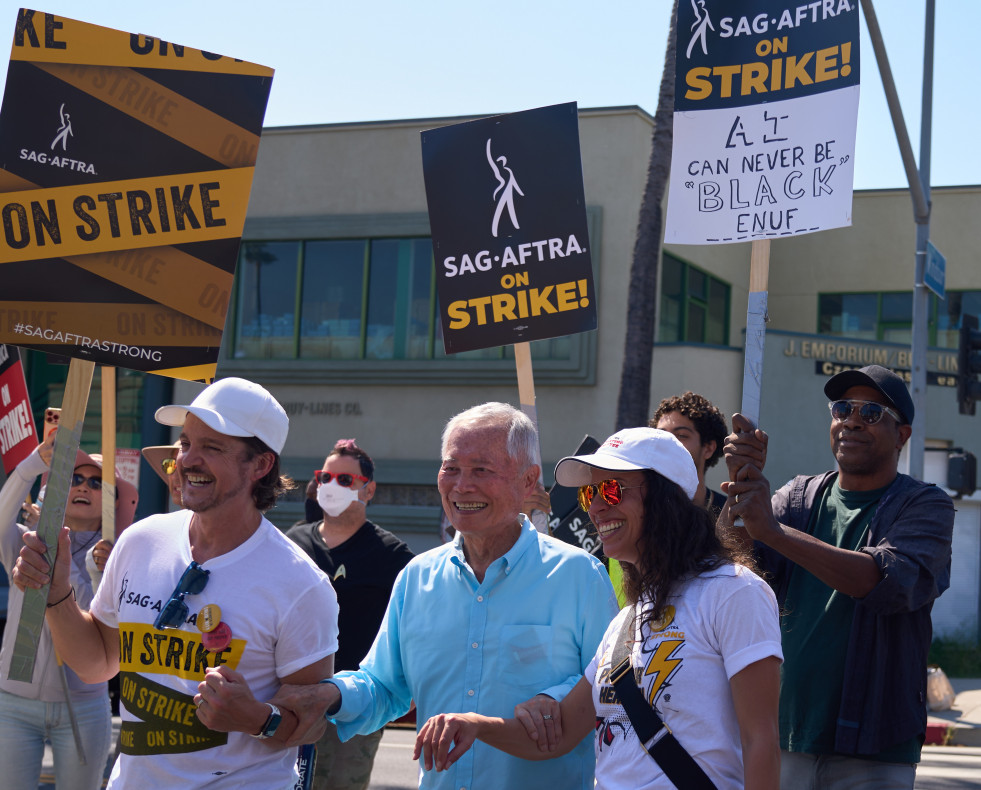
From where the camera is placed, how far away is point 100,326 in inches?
155

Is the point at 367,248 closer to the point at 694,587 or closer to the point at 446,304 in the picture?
the point at 446,304

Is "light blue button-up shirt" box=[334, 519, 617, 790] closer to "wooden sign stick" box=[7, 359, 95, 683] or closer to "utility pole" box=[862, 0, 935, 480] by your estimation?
"wooden sign stick" box=[7, 359, 95, 683]

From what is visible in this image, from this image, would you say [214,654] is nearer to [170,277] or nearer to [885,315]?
[170,277]

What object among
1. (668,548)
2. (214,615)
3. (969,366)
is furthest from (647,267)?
(214,615)

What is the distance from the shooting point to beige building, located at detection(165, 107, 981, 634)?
56.4ft

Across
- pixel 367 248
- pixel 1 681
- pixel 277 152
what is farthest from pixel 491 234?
pixel 277 152

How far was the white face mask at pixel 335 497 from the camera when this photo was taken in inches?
235

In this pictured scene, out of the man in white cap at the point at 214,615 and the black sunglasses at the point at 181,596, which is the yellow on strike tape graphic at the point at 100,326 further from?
the black sunglasses at the point at 181,596

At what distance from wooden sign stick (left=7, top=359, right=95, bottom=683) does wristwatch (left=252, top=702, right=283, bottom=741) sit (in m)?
0.86

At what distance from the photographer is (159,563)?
330 centimetres

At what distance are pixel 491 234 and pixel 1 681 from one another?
2.93 m

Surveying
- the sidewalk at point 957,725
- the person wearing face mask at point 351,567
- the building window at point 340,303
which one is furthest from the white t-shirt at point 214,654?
the building window at point 340,303

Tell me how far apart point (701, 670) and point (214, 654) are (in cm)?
132

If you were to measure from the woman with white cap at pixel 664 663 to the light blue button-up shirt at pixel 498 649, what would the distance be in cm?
17
